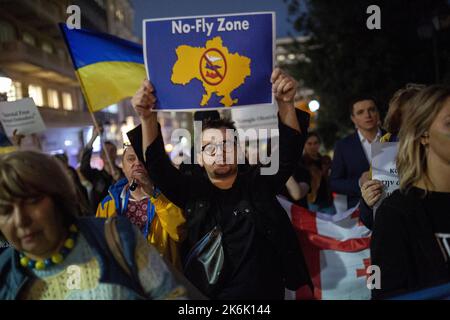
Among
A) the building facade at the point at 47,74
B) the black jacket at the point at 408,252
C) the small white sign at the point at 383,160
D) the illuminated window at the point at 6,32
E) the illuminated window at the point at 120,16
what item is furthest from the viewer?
the illuminated window at the point at 120,16

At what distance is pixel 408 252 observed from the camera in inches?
65.9

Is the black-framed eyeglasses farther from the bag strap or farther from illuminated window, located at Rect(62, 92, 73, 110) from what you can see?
illuminated window, located at Rect(62, 92, 73, 110)

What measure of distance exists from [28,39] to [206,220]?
23.6 m

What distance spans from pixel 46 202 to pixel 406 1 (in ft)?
61.1

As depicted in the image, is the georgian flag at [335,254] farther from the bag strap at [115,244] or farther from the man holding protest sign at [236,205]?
the bag strap at [115,244]

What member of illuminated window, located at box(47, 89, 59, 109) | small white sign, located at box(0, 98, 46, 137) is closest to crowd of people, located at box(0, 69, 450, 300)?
small white sign, located at box(0, 98, 46, 137)

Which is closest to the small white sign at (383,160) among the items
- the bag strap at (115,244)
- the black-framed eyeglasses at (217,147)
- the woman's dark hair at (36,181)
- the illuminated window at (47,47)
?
the black-framed eyeglasses at (217,147)

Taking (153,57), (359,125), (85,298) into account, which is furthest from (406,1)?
(85,298)

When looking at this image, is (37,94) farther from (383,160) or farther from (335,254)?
(383,160)

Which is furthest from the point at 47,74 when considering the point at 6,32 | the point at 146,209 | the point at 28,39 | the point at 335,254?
the point at 335,254

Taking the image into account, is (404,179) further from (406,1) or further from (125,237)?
(406,1)

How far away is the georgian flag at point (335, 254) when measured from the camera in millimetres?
3336

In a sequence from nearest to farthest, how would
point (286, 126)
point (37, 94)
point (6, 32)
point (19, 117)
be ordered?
1. point (286, 126)
2. point (19, 117)
3. point (6, 32)
4. point (37, 94)
